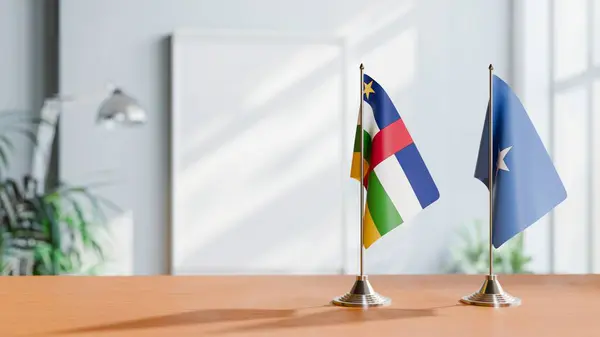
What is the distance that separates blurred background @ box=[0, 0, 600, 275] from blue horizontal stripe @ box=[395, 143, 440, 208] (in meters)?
3.30

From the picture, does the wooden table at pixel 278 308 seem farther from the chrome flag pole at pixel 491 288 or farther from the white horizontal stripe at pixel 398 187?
the white horizontal stripe at pixel 398 187

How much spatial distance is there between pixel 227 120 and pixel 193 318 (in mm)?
3503

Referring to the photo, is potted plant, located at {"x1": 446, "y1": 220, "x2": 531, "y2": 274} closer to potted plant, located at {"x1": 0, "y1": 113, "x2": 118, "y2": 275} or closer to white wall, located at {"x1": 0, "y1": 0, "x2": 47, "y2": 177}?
potted plant, located at {"x1": 0, "y1": 113, "x2": 118, "y2": 275}

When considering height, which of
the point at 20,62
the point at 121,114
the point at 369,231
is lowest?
the point at 369,231

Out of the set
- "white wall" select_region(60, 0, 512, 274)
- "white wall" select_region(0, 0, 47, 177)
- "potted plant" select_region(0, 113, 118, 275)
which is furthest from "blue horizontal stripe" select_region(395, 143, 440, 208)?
"white wall" select_region(0, 0, 47, 177)

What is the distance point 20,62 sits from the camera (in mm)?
4719

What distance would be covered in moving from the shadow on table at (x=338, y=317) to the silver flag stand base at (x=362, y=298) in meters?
0.03

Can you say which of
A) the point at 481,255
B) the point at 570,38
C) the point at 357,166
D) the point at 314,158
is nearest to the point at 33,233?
the point at 314,158

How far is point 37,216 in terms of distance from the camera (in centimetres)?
409

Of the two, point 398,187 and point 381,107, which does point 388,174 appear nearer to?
point 398,187

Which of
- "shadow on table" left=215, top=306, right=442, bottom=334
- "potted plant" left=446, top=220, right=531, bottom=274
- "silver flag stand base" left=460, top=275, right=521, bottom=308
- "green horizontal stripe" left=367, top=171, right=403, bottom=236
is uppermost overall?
"green horizontal stripe" left=367, top=171, right=403, bottom=236

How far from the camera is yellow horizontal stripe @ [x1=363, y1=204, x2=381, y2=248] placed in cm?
148

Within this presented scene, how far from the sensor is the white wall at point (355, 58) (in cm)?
475

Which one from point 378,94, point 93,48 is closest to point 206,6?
point 93,48
